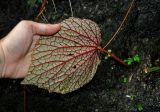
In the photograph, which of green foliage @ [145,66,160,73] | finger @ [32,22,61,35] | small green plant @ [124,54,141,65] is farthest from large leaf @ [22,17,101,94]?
green foliage @ [145,66,160,73]

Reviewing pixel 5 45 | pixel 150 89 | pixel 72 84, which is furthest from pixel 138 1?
pixel 5 45

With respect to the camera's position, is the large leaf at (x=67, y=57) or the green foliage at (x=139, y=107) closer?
the large leaf at (x=67, y=57)

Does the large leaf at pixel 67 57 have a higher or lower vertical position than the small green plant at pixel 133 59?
higher

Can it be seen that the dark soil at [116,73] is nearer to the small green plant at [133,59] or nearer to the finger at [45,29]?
the small green plant at [133,59]

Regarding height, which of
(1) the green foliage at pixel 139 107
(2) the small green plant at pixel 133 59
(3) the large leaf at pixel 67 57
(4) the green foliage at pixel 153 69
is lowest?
(1) the green foliage at pixel 139 107

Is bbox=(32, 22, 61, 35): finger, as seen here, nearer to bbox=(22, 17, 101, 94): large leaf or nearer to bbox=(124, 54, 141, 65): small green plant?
bbox=(22, 17, 101, 94): large leaf

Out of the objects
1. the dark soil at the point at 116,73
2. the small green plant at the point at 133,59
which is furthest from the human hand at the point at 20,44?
the small green plant at the point at 133,59

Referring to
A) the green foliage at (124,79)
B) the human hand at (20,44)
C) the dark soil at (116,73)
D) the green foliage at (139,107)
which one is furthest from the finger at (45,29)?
the green foliage at (139,107)
